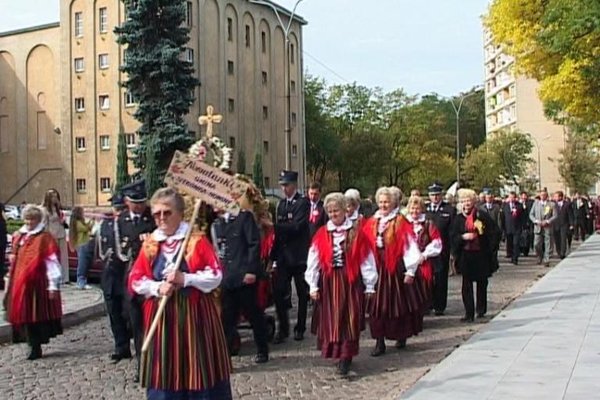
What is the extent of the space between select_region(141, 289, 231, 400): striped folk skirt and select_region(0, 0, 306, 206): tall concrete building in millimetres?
44245

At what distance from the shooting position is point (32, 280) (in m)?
9.59

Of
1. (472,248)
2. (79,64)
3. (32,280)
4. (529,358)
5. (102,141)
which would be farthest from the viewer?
(79,64)

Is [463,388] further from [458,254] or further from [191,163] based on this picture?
[458,254]

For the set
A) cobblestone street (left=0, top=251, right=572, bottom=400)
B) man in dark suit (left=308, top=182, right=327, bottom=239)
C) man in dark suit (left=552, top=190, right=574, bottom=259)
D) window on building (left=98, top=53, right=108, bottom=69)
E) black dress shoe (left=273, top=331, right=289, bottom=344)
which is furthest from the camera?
window on building (left=98, top=53, right=108, bottom=69)

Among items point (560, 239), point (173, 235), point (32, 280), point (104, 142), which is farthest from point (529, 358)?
point (104, 142)

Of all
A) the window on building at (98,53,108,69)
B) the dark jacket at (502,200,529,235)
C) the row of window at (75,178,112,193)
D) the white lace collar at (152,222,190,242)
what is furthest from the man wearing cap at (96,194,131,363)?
the window on building at (98,53,108,69)

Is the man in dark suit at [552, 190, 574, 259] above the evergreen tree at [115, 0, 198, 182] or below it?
below

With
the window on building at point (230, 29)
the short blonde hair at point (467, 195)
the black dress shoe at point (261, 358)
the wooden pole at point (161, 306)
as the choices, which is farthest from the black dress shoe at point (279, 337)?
the window on building at point (230, 29)

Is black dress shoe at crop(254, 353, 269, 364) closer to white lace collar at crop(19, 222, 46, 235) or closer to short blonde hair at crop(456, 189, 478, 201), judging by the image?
white lace collar at crop(19, 222, 46, 235)

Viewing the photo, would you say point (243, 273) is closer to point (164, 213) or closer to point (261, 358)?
point (261, 358)

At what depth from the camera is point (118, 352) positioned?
934 centimetres

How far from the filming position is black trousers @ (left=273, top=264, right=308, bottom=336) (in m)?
10.6

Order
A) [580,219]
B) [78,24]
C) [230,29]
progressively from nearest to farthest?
[580,219] → [78,24] → [230,29]

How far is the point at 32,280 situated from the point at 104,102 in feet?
147
